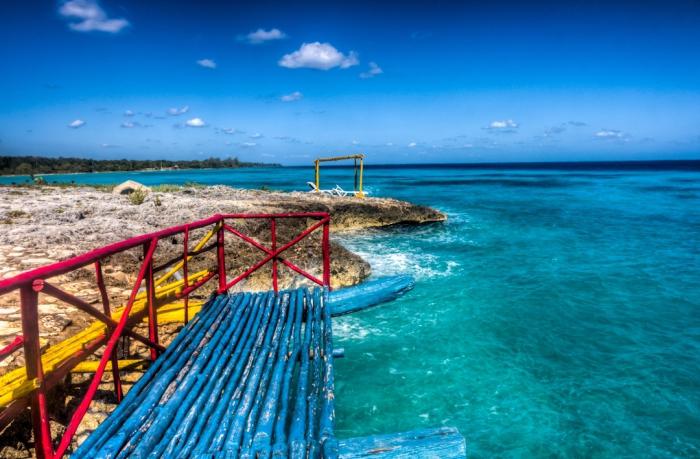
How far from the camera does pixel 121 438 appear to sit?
3031 millimetres

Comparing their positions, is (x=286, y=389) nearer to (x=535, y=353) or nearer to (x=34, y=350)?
(x=34, y=350)

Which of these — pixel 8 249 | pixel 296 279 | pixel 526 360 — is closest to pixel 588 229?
pixel 526 360

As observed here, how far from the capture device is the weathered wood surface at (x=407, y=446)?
3256mm

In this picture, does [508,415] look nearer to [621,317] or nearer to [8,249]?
[621,317]

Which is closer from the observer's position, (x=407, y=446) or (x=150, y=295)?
(x=407, y=446)

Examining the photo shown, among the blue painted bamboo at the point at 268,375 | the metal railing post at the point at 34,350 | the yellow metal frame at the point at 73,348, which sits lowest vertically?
the blue painted bamboo at the point at 268,375

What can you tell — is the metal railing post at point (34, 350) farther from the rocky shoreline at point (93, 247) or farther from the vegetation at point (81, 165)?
the vegetation at point (81, 165)

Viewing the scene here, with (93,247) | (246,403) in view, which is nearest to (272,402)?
(246,403)

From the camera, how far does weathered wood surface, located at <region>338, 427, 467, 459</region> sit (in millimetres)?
3256

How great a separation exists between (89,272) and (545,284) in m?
13.1

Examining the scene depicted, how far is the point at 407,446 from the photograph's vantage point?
10.9 ft

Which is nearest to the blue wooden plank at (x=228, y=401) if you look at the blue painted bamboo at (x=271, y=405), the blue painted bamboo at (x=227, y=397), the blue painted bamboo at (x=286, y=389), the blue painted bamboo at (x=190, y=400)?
the blue painted bamboo at (x=227, y=397)

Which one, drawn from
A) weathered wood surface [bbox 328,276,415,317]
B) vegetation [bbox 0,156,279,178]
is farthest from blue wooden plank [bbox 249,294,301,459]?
vegetation [bbox 0,156,279,178]

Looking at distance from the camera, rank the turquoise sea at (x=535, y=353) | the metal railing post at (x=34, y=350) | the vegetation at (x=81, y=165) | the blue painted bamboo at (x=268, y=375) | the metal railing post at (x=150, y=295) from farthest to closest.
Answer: the vegetation at (x=81, y=165)
the turquoise sea at (x=535, y=353)
the metal railing post at (x=150, y=295)
the blue painted bamboo at (x=268, y=375)
the metal railing post at (x=34, y=350)
